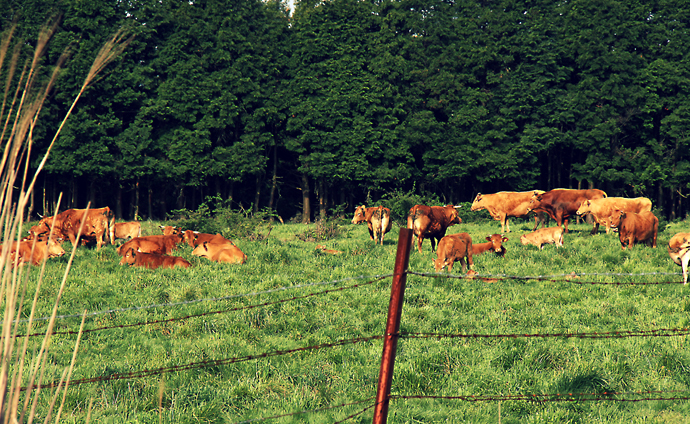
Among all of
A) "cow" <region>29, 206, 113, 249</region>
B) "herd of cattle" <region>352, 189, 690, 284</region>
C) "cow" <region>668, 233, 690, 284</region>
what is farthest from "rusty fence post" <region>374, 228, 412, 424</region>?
"cow" <region>29, 206, 113, 249</region>

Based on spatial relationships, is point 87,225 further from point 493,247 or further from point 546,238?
point 546,238

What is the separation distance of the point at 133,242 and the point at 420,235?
6690 mm

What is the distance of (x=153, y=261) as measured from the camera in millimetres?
10766

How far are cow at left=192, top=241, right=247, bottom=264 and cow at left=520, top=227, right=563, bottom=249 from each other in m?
7.20

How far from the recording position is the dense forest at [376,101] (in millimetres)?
27797

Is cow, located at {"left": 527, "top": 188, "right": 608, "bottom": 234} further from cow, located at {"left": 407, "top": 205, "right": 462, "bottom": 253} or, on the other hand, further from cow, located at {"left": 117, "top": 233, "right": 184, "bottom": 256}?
cow, located at {"left": 117, "top": 233, "right": 184, "bottom": 256}

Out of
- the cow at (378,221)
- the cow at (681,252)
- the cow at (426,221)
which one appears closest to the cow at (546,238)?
the cow at (426,221)

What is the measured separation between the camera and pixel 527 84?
29906 millimetres

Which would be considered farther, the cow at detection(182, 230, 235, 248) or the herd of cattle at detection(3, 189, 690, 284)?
the cow at detection(182, 230, 235, 248)

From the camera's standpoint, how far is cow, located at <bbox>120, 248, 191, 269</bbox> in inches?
422

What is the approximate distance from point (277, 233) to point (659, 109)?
69.6ft

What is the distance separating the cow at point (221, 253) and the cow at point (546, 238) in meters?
7.20

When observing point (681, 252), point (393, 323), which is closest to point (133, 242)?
point (393, 323)

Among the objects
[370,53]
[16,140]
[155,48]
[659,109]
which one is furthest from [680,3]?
[16,140]
